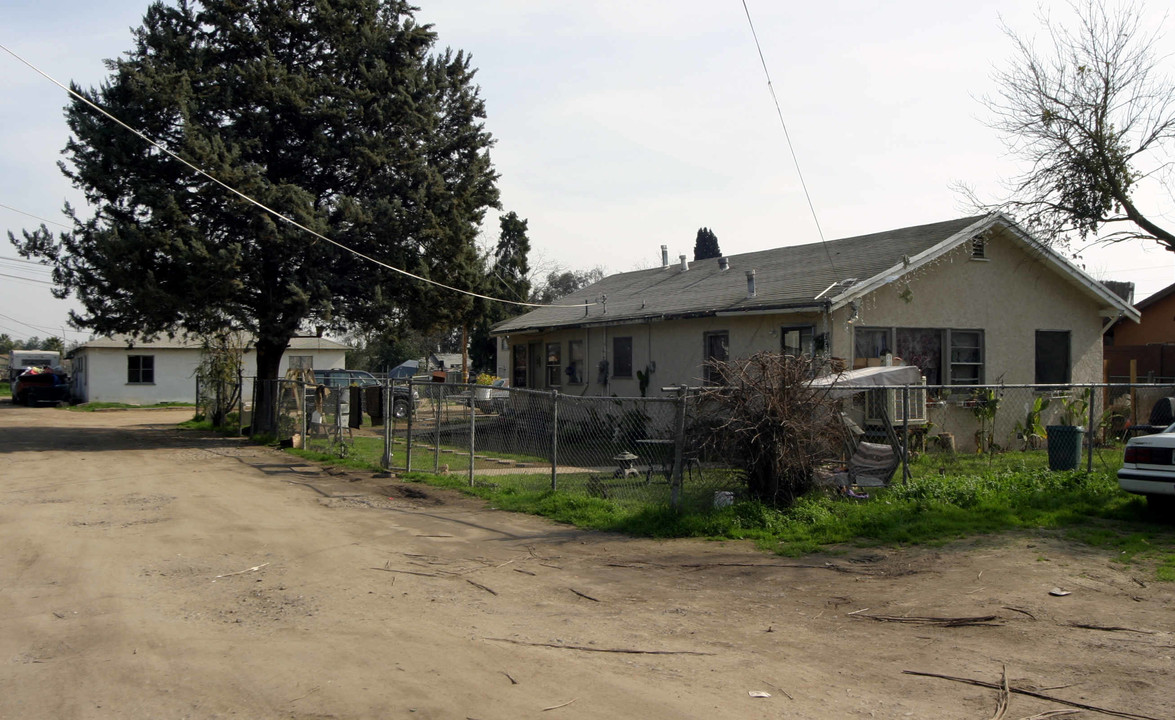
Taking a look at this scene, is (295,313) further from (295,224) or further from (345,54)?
(345,54)

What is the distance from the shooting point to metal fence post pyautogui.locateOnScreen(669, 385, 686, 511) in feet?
34.3

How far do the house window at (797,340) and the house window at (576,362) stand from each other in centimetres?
795

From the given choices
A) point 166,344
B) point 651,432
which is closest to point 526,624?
point 651,432

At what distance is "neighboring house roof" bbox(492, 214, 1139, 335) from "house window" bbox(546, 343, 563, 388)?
0.91 meters

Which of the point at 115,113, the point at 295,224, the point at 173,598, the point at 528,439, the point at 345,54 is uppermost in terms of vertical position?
the point at 345,54

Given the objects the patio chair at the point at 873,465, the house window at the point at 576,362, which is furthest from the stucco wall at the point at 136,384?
the patio chair at the point at 873,465

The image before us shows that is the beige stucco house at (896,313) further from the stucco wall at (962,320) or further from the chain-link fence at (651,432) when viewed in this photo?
the chain-link fence at (651,432)

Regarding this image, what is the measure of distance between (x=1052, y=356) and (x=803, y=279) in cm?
665

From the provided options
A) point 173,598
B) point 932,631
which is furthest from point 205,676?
point 932,631

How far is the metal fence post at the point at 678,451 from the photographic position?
34.3ft

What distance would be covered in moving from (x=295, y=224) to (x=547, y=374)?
28.4 ft

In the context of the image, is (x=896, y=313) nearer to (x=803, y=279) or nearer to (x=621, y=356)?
(x=803, y=279)

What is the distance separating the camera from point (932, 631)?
6410mm

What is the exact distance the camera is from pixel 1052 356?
66.7ft
